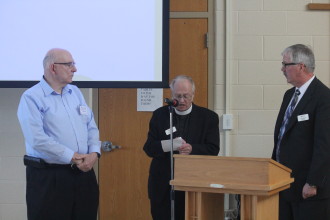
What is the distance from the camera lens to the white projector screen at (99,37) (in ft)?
13.2

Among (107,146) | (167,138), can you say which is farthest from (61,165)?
(107,146)

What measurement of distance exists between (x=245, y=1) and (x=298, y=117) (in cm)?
160

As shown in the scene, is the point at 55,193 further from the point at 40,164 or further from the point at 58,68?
the point at 58,68

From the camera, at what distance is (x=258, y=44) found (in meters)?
4.27

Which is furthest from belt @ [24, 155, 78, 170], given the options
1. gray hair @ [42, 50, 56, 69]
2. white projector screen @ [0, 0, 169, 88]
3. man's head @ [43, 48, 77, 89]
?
white projector screen @ [0, 0, 169, 88]

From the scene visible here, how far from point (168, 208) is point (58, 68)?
3.69 ft

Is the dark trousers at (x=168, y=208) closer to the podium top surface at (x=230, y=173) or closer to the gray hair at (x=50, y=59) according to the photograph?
the podium top surface at (x=230, y=173)

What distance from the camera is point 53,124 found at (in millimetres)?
2979

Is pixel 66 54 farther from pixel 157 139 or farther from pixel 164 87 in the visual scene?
pixel 164 87

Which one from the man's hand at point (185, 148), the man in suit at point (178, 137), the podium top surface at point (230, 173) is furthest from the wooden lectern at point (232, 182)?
the man in suit at point (178, 137)

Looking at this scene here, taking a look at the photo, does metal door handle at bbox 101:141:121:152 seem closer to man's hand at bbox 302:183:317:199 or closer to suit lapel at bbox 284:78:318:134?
suit lapel at bbox 284:78:318:134

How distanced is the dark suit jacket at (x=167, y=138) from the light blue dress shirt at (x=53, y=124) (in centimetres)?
40

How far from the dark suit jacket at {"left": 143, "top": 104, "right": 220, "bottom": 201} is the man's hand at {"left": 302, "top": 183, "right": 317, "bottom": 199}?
61 cm

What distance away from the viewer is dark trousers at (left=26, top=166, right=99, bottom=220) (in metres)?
2.92
